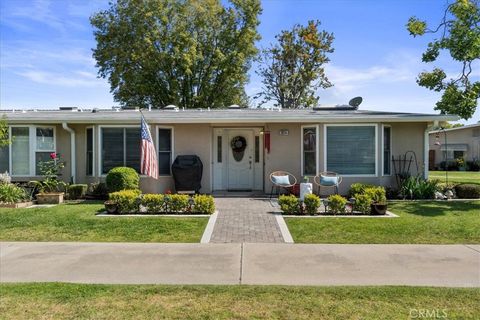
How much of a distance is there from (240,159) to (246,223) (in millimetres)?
5806

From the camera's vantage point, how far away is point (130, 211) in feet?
31.2

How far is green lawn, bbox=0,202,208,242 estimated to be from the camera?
7434mm

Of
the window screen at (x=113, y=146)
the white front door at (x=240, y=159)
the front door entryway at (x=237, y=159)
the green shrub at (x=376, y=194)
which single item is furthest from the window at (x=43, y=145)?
the green shrub at (x=376, y=194)

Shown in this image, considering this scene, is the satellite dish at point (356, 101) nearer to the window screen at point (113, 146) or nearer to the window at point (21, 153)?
the window screen at point (113, 146)

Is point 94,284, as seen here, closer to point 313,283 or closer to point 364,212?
point 313,283

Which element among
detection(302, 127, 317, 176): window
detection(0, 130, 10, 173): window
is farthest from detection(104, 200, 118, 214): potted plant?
detection(302, 127, 317, 176): window

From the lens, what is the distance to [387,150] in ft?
42.7

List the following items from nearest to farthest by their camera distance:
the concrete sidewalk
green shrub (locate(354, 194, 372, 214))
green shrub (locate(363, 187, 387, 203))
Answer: the concrete sidewalk → green shrub (locate(354, 194, 372, 214)) → green shrub (locate(363, 187, 387, 203))

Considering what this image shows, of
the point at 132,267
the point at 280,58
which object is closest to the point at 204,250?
the point at 132,267

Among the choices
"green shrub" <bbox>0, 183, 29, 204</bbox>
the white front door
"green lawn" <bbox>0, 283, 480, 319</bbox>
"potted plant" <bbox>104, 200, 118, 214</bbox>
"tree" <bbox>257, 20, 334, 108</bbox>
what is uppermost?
"tree" <bbox>257, 20, 334, 108</bbox>

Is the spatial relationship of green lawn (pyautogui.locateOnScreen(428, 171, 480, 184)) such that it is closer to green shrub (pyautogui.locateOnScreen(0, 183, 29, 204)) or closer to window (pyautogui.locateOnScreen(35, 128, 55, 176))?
window (pyautogui.locateOnScreen(35, 128, 55, 176))

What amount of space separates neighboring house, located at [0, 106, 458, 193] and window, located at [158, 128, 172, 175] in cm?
3

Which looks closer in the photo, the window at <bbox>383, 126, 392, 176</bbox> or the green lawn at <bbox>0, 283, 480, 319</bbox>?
the green lawn at <bbox>0, 283, 480, 319</bbox>

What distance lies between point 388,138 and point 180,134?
6.77 meters
